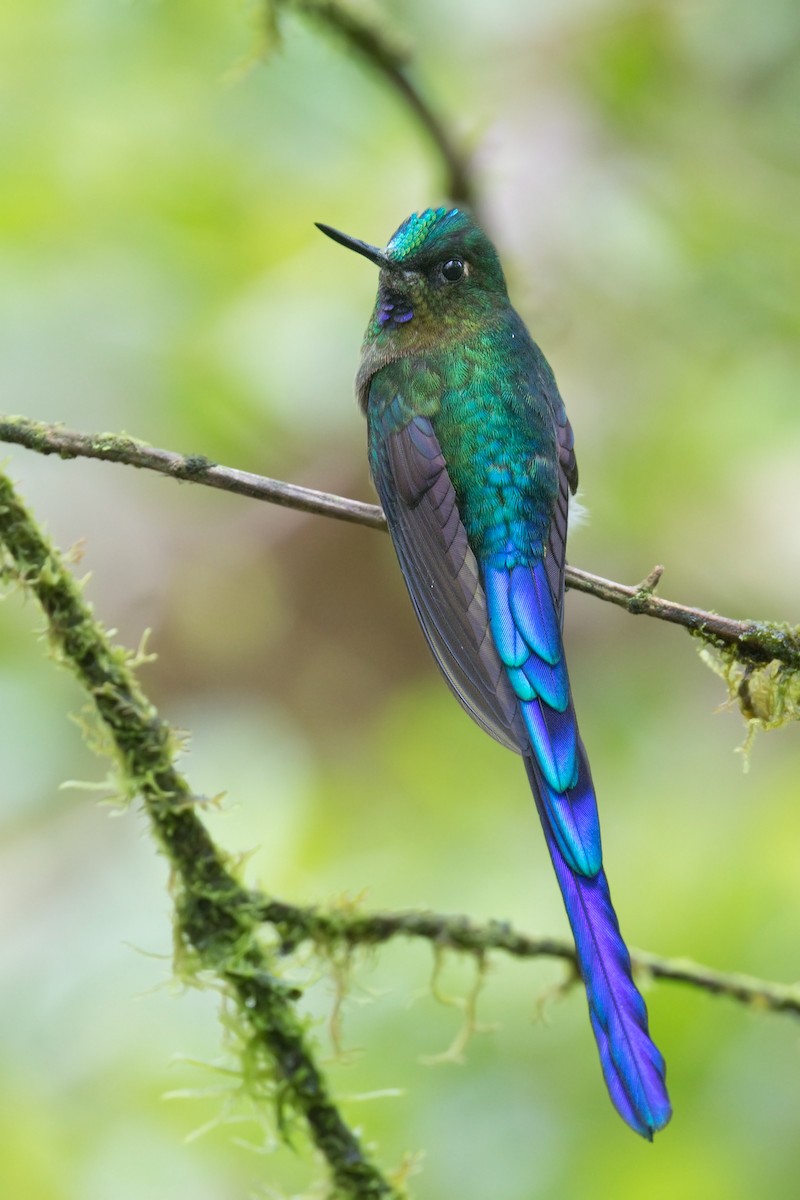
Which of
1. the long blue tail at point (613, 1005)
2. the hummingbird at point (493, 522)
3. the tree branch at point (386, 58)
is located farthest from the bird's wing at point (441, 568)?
the tree branch at point (386, 58)

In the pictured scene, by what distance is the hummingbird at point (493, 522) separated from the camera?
218 cm

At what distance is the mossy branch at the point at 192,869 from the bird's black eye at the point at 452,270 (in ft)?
4.84

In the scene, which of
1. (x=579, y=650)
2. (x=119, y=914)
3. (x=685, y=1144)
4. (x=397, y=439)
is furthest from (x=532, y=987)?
→ (x=579, y=650)

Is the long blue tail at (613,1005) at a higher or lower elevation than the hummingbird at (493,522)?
lower

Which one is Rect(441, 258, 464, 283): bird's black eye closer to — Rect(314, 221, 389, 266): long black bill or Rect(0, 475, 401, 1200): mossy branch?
Rect(314, 221, 389, 266): long black bill

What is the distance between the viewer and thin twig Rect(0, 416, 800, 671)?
88.4 inches

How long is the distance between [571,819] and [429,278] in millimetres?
1577

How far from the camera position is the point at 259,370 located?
4.27 m

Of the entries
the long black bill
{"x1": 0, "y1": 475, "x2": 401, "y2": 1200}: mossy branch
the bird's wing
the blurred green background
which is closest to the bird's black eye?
the long black bill

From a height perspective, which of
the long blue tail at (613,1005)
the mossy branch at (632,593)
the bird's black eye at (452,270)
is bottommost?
the long blue tail at (613,1005)

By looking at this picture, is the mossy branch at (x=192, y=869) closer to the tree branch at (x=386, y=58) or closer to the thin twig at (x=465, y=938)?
the thin twig at (x=465, y=938)

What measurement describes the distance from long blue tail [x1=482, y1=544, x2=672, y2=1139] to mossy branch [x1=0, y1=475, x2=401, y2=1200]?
526 mm

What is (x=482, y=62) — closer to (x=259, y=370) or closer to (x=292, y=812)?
(x=259, y=370)

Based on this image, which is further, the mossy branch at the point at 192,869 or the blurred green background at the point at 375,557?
the blurred green background at the point at 375,557
